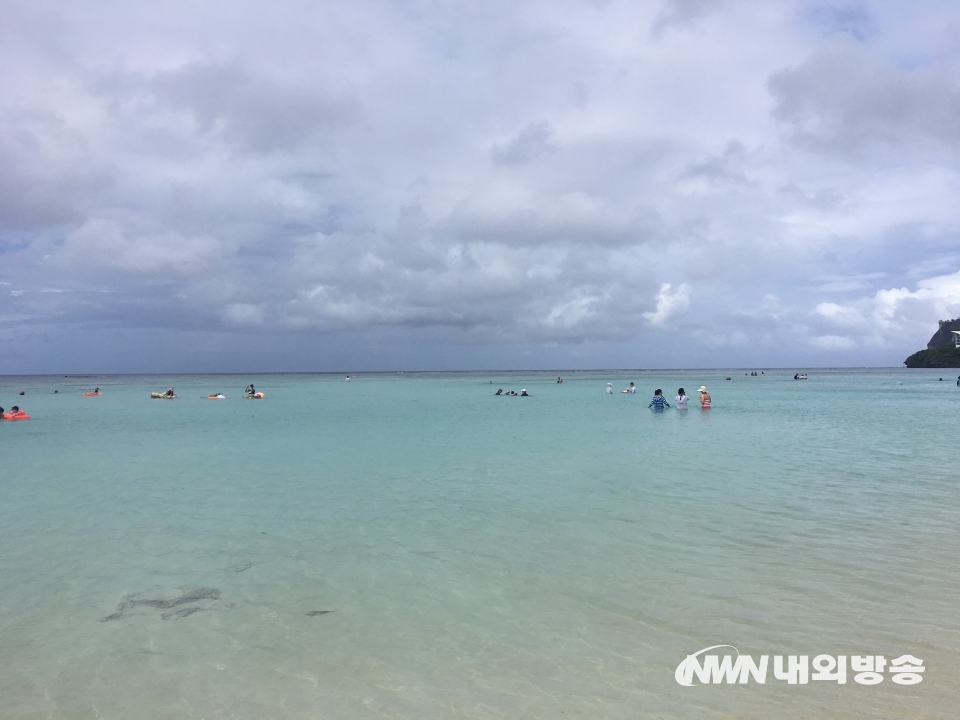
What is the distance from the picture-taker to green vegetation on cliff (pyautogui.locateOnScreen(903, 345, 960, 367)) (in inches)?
6093

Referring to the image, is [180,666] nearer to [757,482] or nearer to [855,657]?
[855,657]

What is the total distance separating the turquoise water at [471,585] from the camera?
17.3ft

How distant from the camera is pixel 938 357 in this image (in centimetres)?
15988

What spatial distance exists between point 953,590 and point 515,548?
5.56m

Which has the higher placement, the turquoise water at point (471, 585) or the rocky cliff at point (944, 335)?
the rocky cliff at point (944, 335)

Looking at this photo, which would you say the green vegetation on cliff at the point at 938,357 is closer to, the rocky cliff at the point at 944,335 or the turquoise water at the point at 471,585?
the rocky cliff at the point at 944,335

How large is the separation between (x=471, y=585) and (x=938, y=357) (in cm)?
19510

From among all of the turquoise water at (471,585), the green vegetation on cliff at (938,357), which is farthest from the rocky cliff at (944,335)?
the turquoise water at (471,585)

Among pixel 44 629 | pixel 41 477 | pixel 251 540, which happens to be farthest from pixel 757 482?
pixel 41 477

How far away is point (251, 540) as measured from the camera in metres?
10.1

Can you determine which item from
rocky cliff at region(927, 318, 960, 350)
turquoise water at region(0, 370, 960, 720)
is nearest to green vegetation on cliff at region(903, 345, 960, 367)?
rocky cliff at region(927, 318, 960, 350)

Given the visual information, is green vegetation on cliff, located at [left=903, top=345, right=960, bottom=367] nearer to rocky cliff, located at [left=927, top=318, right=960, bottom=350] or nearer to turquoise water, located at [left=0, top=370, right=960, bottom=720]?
rocky cliff, located at [left=927, top=318, right=960, bottom=350]

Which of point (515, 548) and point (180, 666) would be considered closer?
point (180, 666)

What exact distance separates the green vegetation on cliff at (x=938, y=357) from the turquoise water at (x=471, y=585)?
17459cm
